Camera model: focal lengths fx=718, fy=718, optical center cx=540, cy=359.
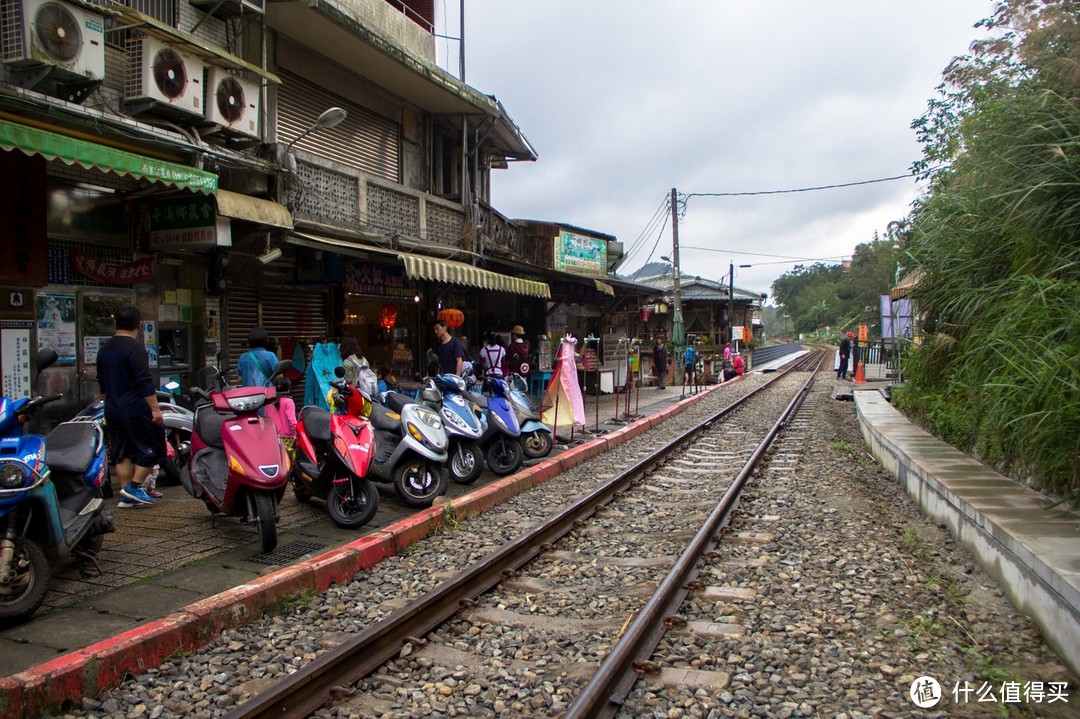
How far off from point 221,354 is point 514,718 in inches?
293

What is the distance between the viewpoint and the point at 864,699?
322 cm

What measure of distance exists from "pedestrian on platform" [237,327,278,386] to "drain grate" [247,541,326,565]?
2565 mm

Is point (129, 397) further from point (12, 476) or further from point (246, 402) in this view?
point (12, 476)

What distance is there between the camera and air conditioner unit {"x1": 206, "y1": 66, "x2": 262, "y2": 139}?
8211 millimetres

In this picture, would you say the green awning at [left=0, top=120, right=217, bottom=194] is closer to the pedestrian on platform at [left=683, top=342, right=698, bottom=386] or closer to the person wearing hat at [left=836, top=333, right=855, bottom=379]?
the pedestrian on platform at [left=683, top=342, right=698, bottom=386]

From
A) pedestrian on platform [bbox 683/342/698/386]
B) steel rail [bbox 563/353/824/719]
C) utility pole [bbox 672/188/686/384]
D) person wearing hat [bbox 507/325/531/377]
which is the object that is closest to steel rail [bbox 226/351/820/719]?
steel rail [bbox 563/353/824/719]

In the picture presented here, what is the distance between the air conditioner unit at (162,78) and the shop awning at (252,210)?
1.06 m

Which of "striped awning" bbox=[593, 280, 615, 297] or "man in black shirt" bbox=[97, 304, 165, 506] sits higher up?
"striped awning" bbox=[593, 280, 615, 297]

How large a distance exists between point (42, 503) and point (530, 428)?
5567mm

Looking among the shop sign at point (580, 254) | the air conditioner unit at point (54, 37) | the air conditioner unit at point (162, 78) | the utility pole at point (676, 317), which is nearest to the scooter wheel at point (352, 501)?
the air conditioner unit at point (54, 37)

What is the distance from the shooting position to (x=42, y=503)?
383 centimetres

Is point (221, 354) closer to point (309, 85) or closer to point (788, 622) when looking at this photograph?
point (309, 85)

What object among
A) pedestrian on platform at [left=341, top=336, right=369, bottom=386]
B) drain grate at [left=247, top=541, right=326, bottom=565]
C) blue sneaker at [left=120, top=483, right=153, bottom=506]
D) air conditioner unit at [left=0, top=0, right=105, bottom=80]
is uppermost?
air conditioner unit at [left=0, top=0, right=105, bottom=80]

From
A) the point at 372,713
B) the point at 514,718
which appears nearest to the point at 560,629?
the point at 514,718
